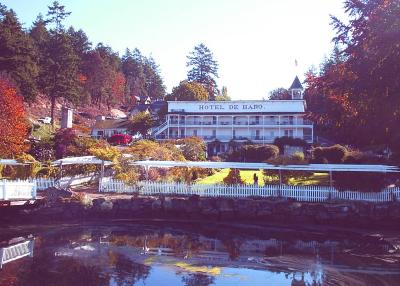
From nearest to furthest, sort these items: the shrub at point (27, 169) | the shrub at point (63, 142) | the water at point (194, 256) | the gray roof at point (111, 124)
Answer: the water at point (194, 256), the shrub at point (27, 169), the shrub at point (63, 142), the gray roof at point (111, 124)

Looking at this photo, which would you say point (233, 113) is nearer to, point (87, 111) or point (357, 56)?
point (87, 111)

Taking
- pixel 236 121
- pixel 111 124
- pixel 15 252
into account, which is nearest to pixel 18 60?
pixel 111 124

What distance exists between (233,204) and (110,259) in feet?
31.8

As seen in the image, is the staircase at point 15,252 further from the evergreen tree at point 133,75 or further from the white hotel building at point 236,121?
the evergreen tree at point 133,75

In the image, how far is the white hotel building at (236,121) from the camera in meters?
61.1

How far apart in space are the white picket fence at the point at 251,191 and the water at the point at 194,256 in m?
3.26

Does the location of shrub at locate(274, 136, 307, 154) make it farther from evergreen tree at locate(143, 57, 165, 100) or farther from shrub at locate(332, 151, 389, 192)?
evergreen tree at locate(143, 57, 165, 100)

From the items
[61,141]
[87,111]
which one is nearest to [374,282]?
[61,141]

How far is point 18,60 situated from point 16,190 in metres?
36.5

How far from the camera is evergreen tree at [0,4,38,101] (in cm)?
5450

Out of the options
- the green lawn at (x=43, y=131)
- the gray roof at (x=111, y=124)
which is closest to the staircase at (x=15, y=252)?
the green lawn at (x=43, y=131)

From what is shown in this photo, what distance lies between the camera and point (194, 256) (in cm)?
1675

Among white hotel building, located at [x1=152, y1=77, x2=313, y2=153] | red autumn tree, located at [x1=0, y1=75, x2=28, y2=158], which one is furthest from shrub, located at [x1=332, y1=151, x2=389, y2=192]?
white hotel building, located at [x1=152, y1=77, x2=313, y2=153]

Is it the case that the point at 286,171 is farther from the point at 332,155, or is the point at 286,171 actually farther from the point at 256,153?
the point at 256,153
